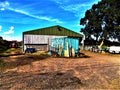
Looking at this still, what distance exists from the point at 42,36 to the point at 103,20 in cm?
1681

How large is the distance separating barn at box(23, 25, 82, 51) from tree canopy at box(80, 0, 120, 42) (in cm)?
916

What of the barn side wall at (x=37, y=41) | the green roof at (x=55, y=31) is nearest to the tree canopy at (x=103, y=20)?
the green roof at (x=55, y=31)

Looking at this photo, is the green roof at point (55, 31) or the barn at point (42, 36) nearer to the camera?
the barn at point (42, 36)

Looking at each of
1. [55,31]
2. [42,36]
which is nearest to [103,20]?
[55,31]

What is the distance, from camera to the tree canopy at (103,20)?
127 ft

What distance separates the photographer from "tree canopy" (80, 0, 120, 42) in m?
38.6

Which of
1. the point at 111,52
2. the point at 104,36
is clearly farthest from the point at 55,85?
the point at 104,36

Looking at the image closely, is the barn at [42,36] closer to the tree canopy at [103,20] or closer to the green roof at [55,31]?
the green roof at [55,31]

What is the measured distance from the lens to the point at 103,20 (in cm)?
4406

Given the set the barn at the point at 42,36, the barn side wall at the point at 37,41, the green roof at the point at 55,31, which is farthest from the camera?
the green roof at the point at 55,31

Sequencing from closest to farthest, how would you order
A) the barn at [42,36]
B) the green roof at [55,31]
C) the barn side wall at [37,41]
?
the barn side wall at [37,41] < the barn at [42,36] < the green roof at [55,31]

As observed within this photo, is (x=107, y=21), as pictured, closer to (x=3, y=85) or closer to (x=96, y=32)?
(x=96, y=32)

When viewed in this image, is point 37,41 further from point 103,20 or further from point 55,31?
point 103,20

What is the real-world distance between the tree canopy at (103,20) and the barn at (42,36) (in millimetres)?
9162
